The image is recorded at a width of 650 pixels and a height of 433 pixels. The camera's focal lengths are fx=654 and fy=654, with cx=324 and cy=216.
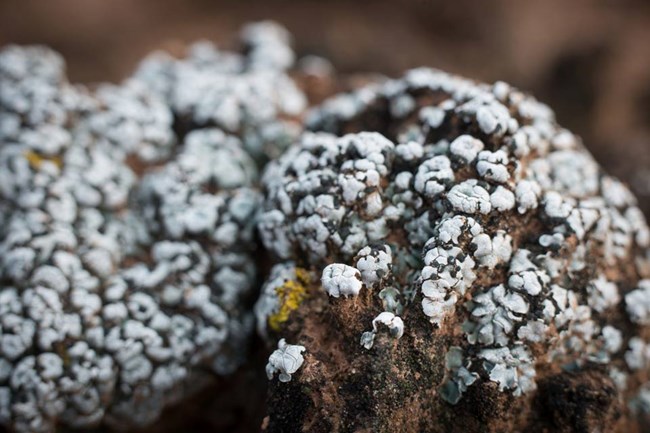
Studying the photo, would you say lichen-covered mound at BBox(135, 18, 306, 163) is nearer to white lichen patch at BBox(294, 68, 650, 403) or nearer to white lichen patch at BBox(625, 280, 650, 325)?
white lichen patch at BBox(294, 68, 650, 403)

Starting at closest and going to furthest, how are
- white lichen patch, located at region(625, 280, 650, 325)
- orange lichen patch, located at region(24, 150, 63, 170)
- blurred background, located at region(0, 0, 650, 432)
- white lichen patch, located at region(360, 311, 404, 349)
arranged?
white lichen patch, located at region(360, 311, 404, 349) < white lichen patch, located at region(625, 280, 650, 325) < orange lichen patch, located at region(24, 150, 63, 170) < blurred background, located at region(0, 0, 650, 432)

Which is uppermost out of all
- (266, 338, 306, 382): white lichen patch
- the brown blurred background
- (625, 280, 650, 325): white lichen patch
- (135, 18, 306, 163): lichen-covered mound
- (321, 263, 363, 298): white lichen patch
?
the brown blurred background

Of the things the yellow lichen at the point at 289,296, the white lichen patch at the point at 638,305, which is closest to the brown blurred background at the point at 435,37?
the white lichen patch at the point at 638,305

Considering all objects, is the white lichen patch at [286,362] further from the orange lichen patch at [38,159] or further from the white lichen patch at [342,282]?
the orange lichen patch at [38,159]

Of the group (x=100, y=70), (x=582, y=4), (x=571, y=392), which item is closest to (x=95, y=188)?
(x=571, y=392)

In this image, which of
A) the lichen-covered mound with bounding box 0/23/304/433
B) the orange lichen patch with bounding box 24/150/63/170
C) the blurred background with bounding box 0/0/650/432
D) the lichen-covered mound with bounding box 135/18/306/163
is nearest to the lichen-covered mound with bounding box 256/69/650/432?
the lichen-covered mound with bounding box 0/23/304/433

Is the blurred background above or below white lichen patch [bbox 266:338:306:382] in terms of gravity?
above

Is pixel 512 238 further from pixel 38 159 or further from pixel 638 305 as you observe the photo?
pixel 38 159
